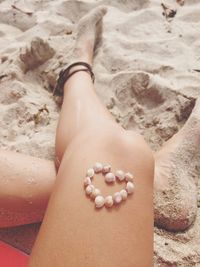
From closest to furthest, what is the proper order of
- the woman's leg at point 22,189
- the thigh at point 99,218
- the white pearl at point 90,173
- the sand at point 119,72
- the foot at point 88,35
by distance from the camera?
the thigh at point 99,218 → the white pearl at point 90,173 → the woman's leg at point 22,189 → the sand at point 119,72 → the foot at point 88,35

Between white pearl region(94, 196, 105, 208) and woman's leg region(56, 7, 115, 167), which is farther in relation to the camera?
woman's leg region(56, 7, 115, 167)

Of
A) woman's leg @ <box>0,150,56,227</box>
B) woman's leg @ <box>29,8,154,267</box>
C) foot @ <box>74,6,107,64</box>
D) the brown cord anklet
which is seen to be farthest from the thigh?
foot @ <box>74,6,107,64</box>

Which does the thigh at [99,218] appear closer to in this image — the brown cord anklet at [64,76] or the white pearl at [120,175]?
the white pearl at [120,175]

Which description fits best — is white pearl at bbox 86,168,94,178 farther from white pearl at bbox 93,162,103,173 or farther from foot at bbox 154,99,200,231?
foot at bbox 154,99,200,231

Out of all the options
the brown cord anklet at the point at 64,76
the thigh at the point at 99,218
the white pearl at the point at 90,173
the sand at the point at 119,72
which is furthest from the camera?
the brown cord anklet at the point at 64,76

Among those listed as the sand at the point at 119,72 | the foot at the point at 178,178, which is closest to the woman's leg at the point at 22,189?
the sand at the point at 119,72

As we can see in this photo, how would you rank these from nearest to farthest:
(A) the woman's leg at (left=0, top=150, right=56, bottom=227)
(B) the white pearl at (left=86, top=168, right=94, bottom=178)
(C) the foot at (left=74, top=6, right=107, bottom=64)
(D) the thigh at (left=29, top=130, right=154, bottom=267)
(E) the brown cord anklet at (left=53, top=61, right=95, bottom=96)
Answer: (D) the thigh at (left=29, top=130, right=154, bottom=267)
(B) the white pearl at (left=86, top=168, right=94, bottom=178)
(A) the woman's leg at (left=0, top=150, right=56, bottom=227)
(E) the brown cord anklet at (left=53, top=61, right=95, bottom=96)
(C) the foot at (left=74, top=6, right=107, bottom=64)
